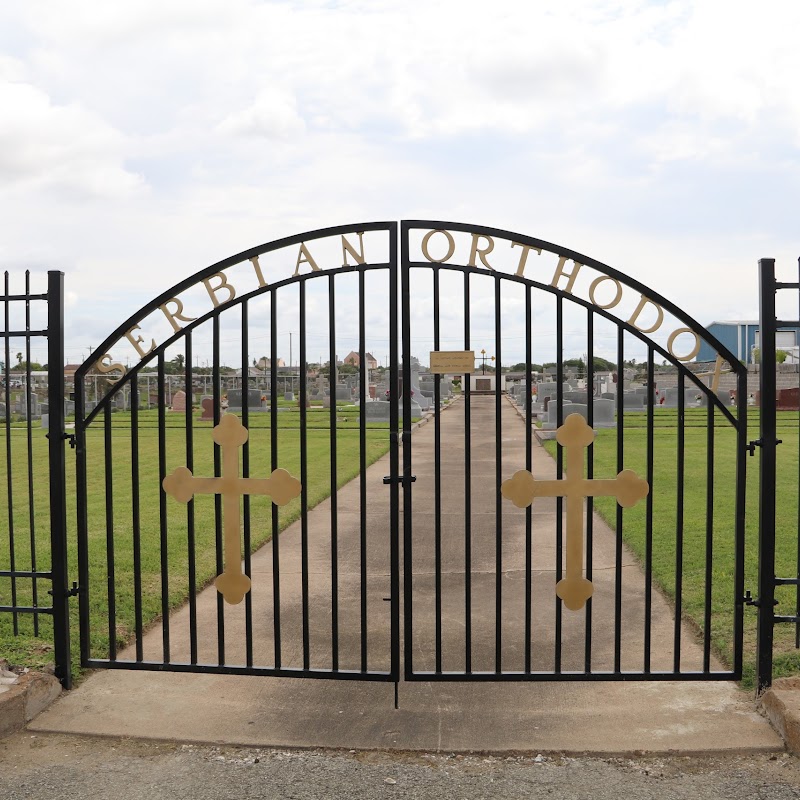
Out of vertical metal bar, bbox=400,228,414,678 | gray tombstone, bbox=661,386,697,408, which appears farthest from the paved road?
gray tombstone, bbox=661,386,697,408

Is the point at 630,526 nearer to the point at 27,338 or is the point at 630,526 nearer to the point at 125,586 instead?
the point at 125,586

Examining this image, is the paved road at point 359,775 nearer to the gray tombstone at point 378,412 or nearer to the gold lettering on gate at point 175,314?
the gold lettering on gate at point 175,314

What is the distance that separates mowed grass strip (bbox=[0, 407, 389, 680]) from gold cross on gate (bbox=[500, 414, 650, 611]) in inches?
84.5

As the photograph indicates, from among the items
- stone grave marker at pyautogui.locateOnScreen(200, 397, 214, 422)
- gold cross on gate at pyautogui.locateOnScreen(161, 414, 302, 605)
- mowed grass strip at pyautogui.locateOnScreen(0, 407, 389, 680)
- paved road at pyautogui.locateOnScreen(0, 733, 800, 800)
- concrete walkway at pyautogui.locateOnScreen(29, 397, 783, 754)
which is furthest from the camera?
stone grave marker at pyautogui.locateOnScreen(200, 397, 214, 422)

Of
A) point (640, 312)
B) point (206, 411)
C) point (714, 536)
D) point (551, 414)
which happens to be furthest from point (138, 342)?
point (206, 411)

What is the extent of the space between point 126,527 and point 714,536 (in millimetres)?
6330

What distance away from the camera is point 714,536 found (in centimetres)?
817

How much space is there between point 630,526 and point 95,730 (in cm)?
636

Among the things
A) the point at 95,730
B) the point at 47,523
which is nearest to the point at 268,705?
the point at 95,730

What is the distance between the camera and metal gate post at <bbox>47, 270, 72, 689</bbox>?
180 inches

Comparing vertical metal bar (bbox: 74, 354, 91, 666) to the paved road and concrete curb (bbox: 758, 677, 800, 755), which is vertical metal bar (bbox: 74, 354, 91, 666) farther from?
concrete curb (bbox: 758, 677, 800, 755)

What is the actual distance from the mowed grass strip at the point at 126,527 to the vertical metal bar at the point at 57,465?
19 cm

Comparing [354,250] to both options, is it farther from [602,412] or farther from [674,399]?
[674,399]

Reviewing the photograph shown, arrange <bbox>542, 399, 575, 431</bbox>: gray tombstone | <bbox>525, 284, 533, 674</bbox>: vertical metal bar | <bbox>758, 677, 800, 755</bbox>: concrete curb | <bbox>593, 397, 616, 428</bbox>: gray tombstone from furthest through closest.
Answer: <bbox>593, 397, 616, 428</bbox>: gray tombstone
<bbox>542, 399, 575, 431</bbox>: gray tombstone
<bbox>525, 284, 533, 674</bbox>: vertical metal bar
<bbox>758, 677, 800, 755</bbox>: concrete curb
